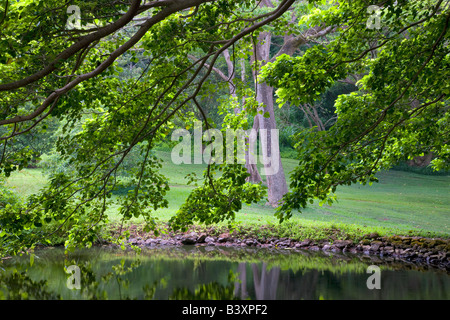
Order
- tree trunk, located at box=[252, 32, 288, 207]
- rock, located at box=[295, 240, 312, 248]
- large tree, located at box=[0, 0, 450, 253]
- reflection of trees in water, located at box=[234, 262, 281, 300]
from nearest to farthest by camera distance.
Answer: large tree, located at box=[0, 0, 450, 253] → reflection of trees in water, located at box=[234, 262, 281, 300] → rock, located at box=[295, 240, 312, 248] → tree trunk, located at box=[252, 32, 288, 207]

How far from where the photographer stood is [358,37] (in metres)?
8.13

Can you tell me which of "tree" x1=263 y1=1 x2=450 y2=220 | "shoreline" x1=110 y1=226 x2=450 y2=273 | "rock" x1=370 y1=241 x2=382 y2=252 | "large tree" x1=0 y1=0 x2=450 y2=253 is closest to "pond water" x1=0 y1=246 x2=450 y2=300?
"shoreline" x1=110 y1=226 x2=450 y2=273

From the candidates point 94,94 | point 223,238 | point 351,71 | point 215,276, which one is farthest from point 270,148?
point 94,94

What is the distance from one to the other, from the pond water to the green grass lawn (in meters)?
2.87

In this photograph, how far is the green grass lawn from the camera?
54.6ft

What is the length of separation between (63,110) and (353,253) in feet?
31.5

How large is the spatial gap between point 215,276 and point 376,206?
12.8 meters

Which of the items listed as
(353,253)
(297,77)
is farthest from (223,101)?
(353,253)

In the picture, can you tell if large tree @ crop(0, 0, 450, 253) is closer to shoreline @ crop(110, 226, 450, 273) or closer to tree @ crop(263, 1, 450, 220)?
tree @ crop(263, 1, 450, 220)

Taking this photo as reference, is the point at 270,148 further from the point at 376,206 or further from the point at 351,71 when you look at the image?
the point at 351,71

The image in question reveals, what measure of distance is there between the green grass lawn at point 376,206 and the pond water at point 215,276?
9.42ft
